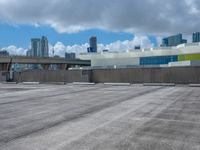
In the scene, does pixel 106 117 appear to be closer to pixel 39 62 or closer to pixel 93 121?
pixel 93 121

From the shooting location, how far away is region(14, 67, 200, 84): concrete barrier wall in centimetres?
3406

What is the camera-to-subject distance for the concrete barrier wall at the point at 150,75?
3378 centimetres

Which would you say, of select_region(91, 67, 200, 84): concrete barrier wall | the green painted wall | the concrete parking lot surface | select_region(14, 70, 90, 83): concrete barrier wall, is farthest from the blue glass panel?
the concrete parking lot surface

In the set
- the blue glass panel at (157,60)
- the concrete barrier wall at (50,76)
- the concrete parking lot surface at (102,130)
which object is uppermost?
the blue glass panel at (157,60)

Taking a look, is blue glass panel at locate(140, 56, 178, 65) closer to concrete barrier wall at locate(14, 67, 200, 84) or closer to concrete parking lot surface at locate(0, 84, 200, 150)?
concrete barrier wall at locate(14, 67, 200, 84)

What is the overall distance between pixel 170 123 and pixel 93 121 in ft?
9.41

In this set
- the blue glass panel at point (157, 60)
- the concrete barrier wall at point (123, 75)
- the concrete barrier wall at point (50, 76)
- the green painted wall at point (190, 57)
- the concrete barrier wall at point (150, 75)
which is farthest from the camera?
the blue glass panel at point (157, 60)

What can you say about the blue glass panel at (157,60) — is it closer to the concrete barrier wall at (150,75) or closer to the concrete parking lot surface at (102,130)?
the concrete barrier wall at (150,75)

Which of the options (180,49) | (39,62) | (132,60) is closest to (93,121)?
(180,49)

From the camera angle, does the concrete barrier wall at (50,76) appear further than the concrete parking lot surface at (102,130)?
Yes

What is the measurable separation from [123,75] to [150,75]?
390cm

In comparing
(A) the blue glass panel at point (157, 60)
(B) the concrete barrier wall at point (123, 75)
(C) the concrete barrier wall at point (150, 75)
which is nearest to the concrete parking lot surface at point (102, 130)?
(C) the concrete barrier wall at point (150, 75)

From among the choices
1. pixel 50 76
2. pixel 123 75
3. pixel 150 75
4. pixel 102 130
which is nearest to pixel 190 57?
pixel 150 75

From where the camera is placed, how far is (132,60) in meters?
89.6
